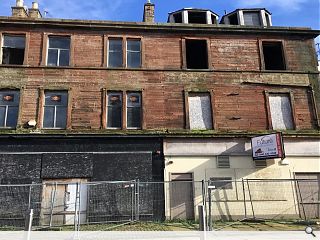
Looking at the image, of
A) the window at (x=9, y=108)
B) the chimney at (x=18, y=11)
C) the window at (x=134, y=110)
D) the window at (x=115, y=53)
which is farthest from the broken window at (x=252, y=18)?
the window at (x=9, y=108)

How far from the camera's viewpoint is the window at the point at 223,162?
757 inches

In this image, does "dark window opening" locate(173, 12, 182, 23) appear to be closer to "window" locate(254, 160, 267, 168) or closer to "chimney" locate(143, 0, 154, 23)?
"chimney" locate(143, 0, 154, 23)

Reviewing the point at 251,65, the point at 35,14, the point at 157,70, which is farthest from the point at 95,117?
the point at 251,65

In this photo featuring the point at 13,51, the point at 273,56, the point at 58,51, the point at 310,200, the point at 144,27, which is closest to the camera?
the point at 310,200

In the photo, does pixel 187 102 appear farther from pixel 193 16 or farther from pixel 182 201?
pixel 193 16

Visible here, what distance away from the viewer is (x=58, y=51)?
816 inches

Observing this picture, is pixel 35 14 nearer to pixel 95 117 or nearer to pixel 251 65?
pixel 95 117

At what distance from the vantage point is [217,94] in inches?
814

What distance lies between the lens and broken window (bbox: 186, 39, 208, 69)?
22078 mm

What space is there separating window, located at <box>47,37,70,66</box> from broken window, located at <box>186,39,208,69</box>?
7350mm

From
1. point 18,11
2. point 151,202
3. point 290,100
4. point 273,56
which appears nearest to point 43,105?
point 18,11

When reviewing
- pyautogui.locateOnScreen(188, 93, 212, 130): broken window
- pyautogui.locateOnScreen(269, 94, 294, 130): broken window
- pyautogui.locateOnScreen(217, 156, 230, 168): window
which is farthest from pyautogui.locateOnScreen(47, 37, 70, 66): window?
pyautogui.locateOnScreen(269, 94, 294, 130): broken window

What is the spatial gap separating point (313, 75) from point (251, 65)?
3.80m

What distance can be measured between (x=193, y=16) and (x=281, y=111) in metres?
8.71
